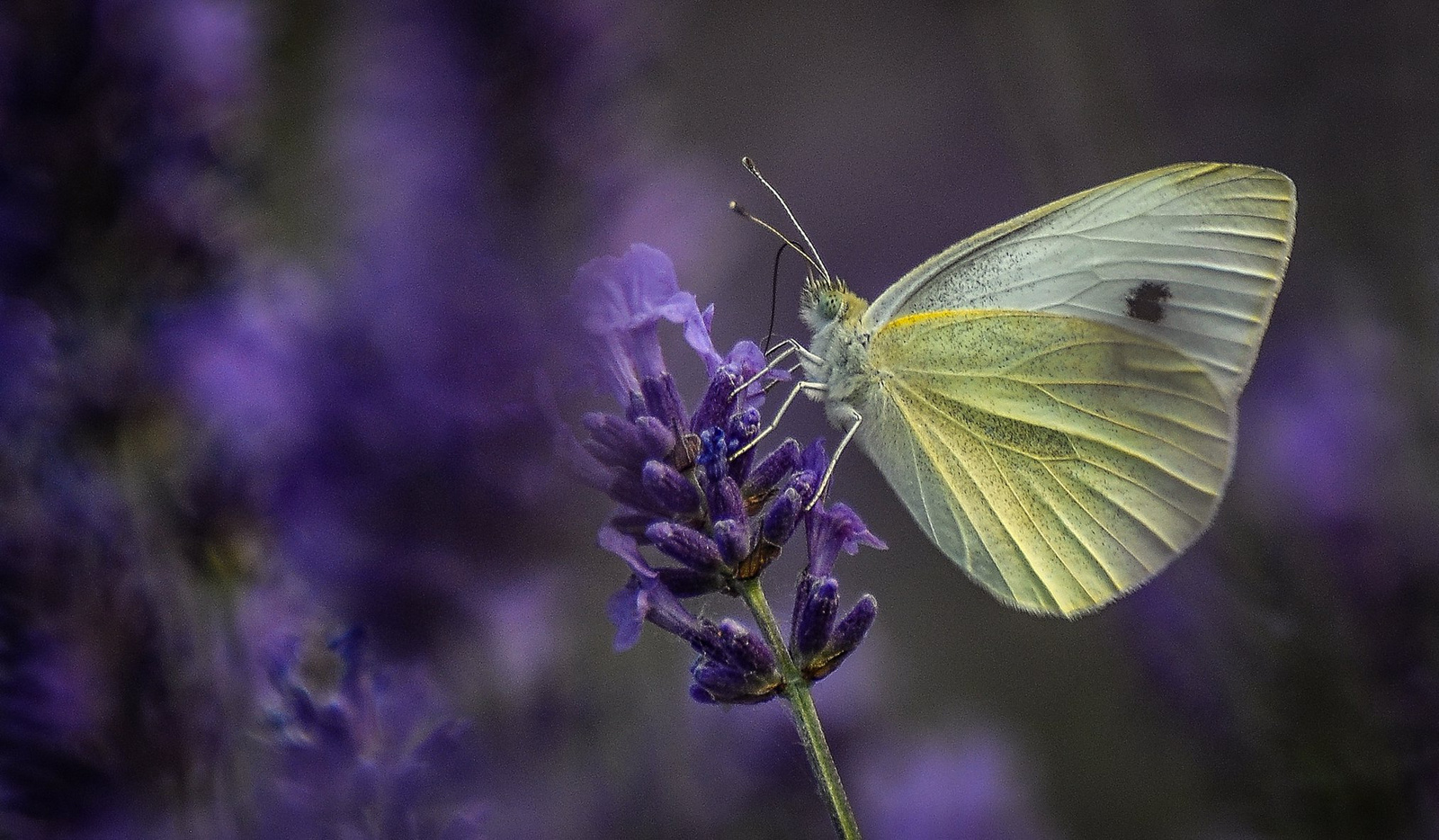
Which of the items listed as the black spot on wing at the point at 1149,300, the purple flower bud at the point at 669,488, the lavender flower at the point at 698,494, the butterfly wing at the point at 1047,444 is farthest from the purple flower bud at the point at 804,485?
the black spot on wing at the point at 1149,300

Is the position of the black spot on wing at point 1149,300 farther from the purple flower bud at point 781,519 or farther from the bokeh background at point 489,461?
the purple flower bud at point 781,519

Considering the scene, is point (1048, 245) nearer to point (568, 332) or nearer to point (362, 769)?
point (568, 332)

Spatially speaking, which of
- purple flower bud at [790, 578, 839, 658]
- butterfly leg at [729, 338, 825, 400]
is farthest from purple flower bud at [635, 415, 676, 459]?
butterfly leg at [729, 338, 825, 400]

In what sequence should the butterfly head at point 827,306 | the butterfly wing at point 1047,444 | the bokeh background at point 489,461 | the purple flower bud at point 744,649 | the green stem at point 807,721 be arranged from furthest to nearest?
the butterfly head at point 827,306 → the butterfly wing at point 1047,444 → the bokeh background at point 489,461 → the purple flower bud at point 744,649 → the green stem at point 807,721

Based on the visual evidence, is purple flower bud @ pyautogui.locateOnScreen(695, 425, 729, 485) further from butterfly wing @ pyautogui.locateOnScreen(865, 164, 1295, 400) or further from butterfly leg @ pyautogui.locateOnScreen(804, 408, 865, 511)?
butterfly wing @ pyautogui.locateOnScreen(865, 164, 1295, 400)

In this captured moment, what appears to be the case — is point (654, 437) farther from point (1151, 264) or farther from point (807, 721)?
point (1151, 264)

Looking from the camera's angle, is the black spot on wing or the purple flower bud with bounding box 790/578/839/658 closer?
the purple flower bud with bounding box 790/578/839/658
